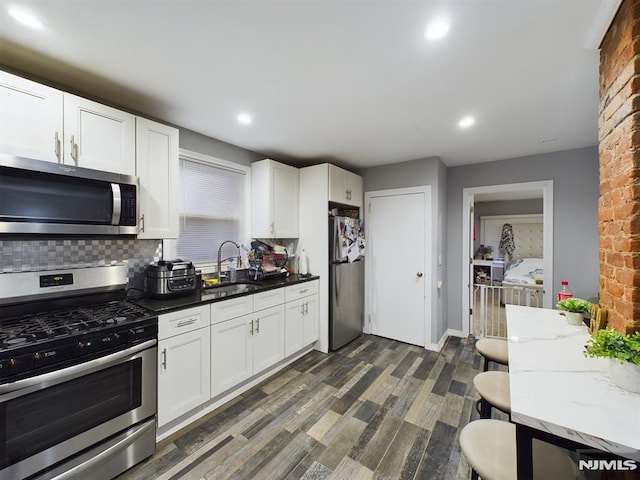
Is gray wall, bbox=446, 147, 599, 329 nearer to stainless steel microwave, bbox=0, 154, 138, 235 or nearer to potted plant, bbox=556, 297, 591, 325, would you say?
potted plant, bbox=556, 297, 591, 325

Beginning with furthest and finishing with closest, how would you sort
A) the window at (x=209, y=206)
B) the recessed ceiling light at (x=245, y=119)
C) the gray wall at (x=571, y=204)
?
the gray wall at (x=571, y=204) → the window at (x=209, y=206) → the recessed ceiling light at (x=245, y=119)

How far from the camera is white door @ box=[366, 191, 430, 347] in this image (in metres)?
3.46

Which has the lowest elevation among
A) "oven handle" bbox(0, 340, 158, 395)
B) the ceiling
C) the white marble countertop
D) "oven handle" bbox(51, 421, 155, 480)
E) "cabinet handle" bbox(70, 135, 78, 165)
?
"oven handle" bbox(51, 421, 155, 480)

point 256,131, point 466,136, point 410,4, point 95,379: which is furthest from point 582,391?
point 256,131

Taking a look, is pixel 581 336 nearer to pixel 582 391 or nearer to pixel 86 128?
pixel 582 391

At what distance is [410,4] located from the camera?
1200mm

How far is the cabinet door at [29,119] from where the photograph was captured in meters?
1.46

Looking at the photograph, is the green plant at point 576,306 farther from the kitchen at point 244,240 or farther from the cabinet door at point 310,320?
the cabinet door at point 310,320

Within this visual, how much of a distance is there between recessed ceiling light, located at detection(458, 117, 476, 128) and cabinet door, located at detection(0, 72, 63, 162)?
2950 mm

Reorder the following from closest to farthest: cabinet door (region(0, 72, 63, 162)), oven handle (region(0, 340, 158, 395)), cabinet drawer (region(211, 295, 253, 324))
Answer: oven handle (region(0, 340, 158, 395)) < cabinet door (region(0, 72, 63, 162)) < cabinet drawer (region(211, 295, 253, 324))

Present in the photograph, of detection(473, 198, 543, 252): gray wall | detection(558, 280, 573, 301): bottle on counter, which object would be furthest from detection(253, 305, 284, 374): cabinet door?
detection(473, 198, 543, 252): gray wall

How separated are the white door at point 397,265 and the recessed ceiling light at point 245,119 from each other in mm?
2082

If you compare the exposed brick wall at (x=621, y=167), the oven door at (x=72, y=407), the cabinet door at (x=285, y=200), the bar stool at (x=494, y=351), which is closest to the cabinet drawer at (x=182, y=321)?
the oven door at (x=72, y=407)

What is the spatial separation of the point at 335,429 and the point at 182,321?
138 centimetres
